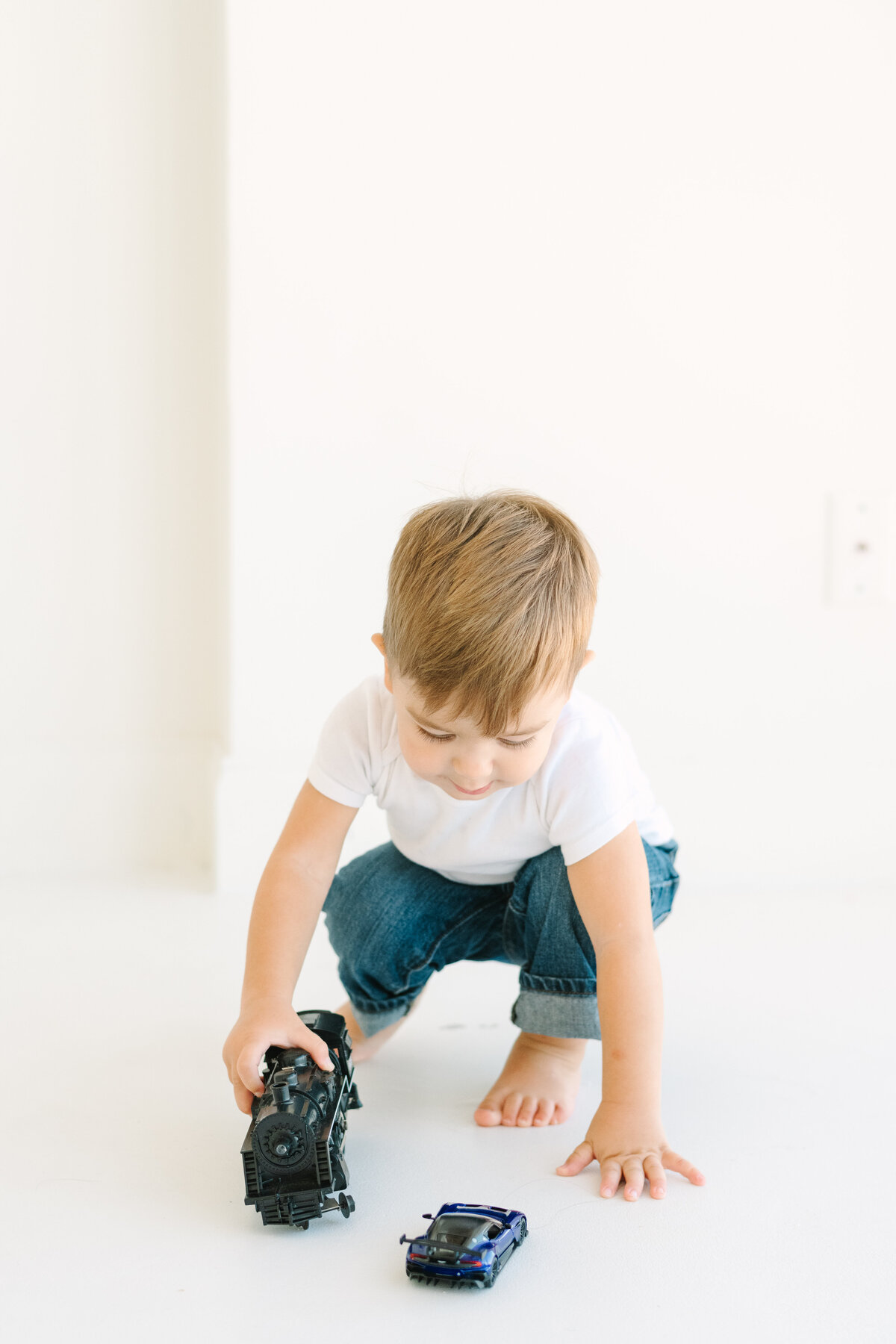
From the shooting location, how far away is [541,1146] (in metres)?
0.74

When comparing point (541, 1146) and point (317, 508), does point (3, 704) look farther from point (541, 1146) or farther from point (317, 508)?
point (541, 1146)

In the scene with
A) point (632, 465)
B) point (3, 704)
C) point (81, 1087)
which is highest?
point (632, 465)

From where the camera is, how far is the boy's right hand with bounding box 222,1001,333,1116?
26.8 inches

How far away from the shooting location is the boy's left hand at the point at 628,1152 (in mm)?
681

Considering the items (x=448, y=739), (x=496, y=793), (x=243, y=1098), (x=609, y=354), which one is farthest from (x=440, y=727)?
(x=609, y=354)

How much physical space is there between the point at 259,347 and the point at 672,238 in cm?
48

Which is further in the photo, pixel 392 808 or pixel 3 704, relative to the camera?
pixel 3 704

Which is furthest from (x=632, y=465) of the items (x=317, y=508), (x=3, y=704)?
(x=3, y=704)

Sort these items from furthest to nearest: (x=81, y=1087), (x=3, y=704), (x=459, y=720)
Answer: (x=3, y=704) < (x=81, y=1087) < (x=459, y=720)

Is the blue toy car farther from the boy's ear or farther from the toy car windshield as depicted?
the boy's ear

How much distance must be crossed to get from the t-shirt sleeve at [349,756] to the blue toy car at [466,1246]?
0.27 meters

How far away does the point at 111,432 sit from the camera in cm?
142

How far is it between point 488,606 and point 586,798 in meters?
0.16

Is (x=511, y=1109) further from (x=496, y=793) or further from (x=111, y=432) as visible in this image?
(x=111, y=432)
